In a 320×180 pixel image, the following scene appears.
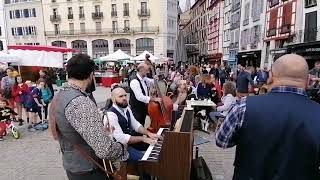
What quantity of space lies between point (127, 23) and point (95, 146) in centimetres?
4803

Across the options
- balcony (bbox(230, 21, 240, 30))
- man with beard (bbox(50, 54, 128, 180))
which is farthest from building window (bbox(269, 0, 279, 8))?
man with beard (bbox(50, 54, 128, 180))

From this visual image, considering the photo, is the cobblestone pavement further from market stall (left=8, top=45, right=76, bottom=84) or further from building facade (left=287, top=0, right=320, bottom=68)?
building facade (left=287, top=0, right=320, bottom=68)

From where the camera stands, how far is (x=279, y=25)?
23.4m

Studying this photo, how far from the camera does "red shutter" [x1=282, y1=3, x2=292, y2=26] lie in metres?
21.6

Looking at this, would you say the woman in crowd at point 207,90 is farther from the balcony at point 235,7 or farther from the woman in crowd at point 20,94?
the balcony at point 235,7

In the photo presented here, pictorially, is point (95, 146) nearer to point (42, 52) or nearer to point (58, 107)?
point (58, 107)

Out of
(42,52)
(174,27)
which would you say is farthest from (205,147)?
(174,27)

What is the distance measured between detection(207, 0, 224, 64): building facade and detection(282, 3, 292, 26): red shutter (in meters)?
18.7

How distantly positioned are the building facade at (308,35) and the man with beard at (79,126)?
17.6 meters

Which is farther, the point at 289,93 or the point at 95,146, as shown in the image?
the point at 95,146

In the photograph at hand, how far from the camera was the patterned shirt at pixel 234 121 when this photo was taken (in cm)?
204

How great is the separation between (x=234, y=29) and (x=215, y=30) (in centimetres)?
1083

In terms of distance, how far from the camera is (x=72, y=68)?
2.40 metres

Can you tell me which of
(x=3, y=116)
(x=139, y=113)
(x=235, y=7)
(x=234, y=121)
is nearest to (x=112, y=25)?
(x=235, y=7)
